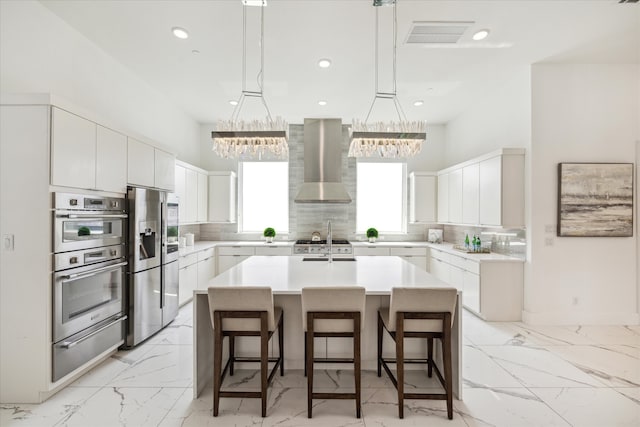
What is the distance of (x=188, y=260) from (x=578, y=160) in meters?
5.47

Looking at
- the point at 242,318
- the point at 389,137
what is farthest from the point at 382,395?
the point at 389,137

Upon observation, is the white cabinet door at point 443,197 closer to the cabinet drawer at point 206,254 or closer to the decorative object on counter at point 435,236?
the decorative object on counter at point 435,236

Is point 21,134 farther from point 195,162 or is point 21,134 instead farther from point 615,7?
point 615,7

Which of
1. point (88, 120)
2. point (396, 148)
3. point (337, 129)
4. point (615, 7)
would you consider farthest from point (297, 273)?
point (615, 7)

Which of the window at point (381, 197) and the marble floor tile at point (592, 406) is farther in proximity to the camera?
the window at point (381, 197)

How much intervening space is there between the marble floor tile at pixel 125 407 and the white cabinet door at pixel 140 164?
203 cm

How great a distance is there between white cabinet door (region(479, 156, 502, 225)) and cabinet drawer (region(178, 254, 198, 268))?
436 centimetres

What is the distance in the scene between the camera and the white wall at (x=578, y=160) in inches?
154

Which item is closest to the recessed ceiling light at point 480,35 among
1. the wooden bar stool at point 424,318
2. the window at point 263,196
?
the wooden bar stool at point 424,318

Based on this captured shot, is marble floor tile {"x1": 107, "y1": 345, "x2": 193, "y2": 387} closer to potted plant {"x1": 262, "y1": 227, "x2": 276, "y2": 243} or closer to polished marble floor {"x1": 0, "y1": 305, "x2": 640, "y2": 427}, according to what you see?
polished marble floor {"x1": 0, "y1": 305, "x2": 640, "y2": 427}

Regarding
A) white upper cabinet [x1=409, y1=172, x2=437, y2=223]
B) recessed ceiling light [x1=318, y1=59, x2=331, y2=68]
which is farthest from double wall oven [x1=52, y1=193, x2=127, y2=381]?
white upper cabinet [x1=409, y1=172, x2=437, y2=223]

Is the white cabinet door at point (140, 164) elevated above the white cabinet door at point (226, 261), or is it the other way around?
the white cabinet door at point (140, 164)

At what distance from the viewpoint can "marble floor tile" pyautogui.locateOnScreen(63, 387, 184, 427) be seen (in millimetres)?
2160

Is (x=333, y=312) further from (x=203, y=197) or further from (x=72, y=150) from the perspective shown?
(x=203, y=197)
